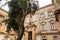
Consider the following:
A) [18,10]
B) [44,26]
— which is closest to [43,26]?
[44,26]

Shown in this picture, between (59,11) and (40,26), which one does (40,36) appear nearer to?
(40,26)

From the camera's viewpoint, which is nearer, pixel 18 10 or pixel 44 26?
pixel 18 10

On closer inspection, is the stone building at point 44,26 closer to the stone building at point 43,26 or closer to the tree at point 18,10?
the stone building at point 43,26

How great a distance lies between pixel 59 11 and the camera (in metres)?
6.24

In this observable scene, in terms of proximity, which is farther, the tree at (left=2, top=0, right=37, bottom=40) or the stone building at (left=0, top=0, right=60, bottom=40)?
the stone building at (left=0, top=0, right=60, bottom=40)

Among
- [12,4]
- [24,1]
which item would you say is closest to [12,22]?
[12,4]

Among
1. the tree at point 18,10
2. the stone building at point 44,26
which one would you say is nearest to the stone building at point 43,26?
the stone building at point 44,26

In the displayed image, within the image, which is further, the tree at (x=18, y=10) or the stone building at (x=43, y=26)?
the stone building at (x=43, y=26)

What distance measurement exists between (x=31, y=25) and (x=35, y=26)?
974 millimetres

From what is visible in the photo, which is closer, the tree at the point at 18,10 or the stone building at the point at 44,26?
the tree at the point at 18,10

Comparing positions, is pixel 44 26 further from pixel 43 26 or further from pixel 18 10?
pixel 18 10

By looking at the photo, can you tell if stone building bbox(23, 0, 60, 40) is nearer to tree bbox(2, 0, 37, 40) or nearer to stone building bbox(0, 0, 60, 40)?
stone building bbox(0, 0, 60, 40)

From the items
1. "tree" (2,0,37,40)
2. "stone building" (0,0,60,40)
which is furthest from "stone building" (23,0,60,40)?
"tree" (2,0,37,40)

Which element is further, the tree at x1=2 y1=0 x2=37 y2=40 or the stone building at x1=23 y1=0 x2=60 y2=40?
the stone building at x1=23 y1=0 x2=60 y2=40
